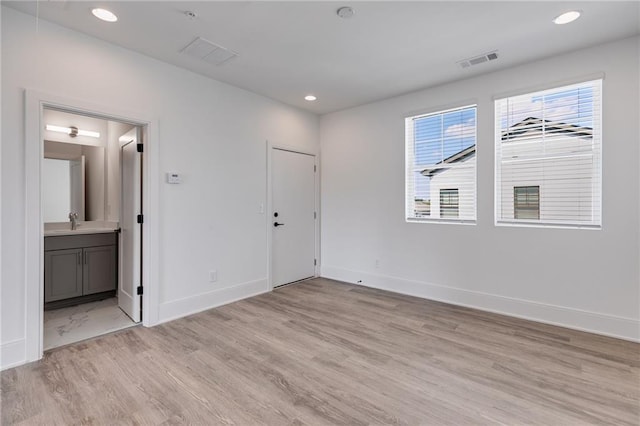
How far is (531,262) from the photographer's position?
3.40 meters

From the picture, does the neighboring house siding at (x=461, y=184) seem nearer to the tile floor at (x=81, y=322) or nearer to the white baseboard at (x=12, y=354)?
the tile floor at (x=81, y=322)

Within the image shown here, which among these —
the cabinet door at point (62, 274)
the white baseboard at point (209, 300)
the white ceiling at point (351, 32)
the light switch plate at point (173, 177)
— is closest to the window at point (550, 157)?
the white ceiling at point (351, 32)

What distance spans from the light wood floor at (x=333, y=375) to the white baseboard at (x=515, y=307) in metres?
0.15

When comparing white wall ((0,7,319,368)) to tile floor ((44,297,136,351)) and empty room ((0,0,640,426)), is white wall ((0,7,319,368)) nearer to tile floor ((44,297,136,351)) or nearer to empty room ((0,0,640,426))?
empty room ((0,0,640,426))

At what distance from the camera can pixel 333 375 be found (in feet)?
7.57

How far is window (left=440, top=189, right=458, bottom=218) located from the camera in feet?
13.2

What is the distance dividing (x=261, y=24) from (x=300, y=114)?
7.94ft

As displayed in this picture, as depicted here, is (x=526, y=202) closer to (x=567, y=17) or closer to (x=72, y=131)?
(x=567, y=17)

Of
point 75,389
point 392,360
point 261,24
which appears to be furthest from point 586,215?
point 75,389

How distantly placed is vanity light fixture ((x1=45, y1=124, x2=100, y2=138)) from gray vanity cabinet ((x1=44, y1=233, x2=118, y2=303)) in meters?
1.51

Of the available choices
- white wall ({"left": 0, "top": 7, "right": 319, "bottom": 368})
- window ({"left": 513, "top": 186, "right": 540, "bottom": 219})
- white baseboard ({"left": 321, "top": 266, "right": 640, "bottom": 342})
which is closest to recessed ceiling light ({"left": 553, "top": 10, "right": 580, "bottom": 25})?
window ({"left": 513, "top": 186, "right": 540, "bottom": 219})

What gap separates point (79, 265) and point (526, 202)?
5.66m

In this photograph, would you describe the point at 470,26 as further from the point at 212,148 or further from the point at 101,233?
the point at 101,233

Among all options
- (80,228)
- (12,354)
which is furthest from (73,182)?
(12,354)
